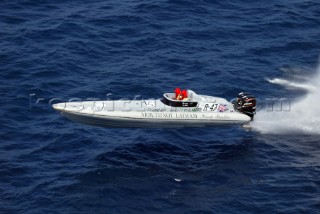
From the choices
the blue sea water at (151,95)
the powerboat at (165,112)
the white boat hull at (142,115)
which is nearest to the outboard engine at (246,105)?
the powerboat at (165,112)

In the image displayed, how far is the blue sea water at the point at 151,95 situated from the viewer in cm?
4772

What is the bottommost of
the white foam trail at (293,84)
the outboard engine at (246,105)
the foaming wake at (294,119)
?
the foaming wake at (294,119)

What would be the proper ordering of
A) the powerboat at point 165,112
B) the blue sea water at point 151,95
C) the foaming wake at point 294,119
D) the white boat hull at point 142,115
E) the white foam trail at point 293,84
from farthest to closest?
the white foam trail at point 293,84, the foaming wake at point 294,119, the powerboat at point 165,112, the white boat hull at point 142,115, the blue sea water at point 151,95

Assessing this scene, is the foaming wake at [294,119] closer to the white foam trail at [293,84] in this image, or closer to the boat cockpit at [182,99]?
the white foam trail at [293,84]

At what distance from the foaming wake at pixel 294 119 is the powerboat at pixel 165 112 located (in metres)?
3.30

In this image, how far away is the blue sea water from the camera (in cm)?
4772

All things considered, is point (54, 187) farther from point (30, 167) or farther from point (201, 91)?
point (201, 91)

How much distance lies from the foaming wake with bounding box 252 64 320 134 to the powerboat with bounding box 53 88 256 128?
330 cm

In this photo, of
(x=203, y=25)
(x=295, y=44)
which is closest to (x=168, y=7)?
(x=203, y=25)

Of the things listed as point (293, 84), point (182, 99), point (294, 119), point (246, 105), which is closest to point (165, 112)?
point (182, 99)

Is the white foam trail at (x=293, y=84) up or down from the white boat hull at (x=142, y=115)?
up

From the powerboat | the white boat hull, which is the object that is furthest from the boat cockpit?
the white boat hull

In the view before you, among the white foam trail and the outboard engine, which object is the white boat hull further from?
the white foam trail

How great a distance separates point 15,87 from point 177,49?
60.6 ft
